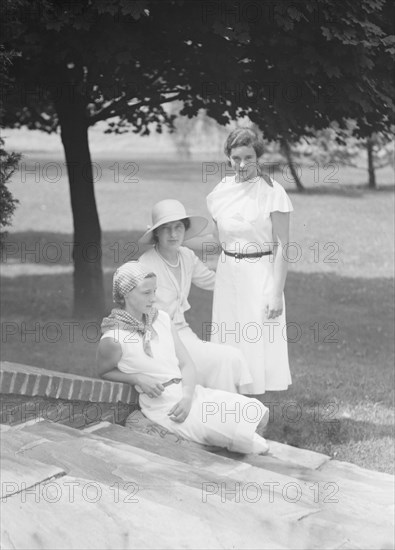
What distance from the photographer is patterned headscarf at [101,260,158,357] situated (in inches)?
221

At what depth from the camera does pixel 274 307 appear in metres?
6.25

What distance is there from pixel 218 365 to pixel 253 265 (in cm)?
75

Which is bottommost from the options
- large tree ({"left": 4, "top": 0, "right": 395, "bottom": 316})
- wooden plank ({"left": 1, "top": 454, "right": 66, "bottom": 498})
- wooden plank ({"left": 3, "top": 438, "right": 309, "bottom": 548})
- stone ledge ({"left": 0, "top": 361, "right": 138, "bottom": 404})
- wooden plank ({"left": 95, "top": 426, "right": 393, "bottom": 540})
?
wooden plank ({"left": 95, "top": 426, "right": 393, "bottom": 540})

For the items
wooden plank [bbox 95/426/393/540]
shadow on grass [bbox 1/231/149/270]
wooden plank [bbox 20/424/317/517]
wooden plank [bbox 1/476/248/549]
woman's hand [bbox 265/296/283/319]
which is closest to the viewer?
wooden plank [bbox 1/476/248/549]

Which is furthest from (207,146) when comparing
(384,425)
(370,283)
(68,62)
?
(384,425)

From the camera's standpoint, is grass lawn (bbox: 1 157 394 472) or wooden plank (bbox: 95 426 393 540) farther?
grass lawn (bbox: 1 157 394 472)

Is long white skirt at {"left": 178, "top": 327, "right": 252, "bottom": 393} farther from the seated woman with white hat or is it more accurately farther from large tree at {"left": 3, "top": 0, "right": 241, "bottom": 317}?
large tree at {"left": 3, "top": 0, "right": 241, "bottom": 317}

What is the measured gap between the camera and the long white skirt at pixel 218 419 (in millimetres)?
5703

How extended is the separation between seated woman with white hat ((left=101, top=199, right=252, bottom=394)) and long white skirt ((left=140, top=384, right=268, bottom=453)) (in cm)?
31

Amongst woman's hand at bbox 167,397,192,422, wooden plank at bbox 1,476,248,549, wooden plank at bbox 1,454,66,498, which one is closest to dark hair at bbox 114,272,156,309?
woman's hand at bbox 167,397,192,422

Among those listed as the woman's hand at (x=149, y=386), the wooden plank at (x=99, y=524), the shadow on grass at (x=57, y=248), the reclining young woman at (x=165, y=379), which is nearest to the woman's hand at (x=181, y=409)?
the reclining young woman at (x=165, y=379)

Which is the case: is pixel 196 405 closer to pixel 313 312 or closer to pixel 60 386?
pixel 60 386

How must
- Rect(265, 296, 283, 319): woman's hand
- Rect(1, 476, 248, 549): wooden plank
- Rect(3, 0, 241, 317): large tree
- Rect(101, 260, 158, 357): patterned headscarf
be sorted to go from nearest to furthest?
Rect(1, 476, 248, 549): wooden plank < Rect(101, 260, 158, 357): patterned headscarf < Rect(265, 296, 283, 319): woman's hand < Rect(3, 0, 241, 317): large tree

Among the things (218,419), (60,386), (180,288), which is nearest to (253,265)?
(180,288)
